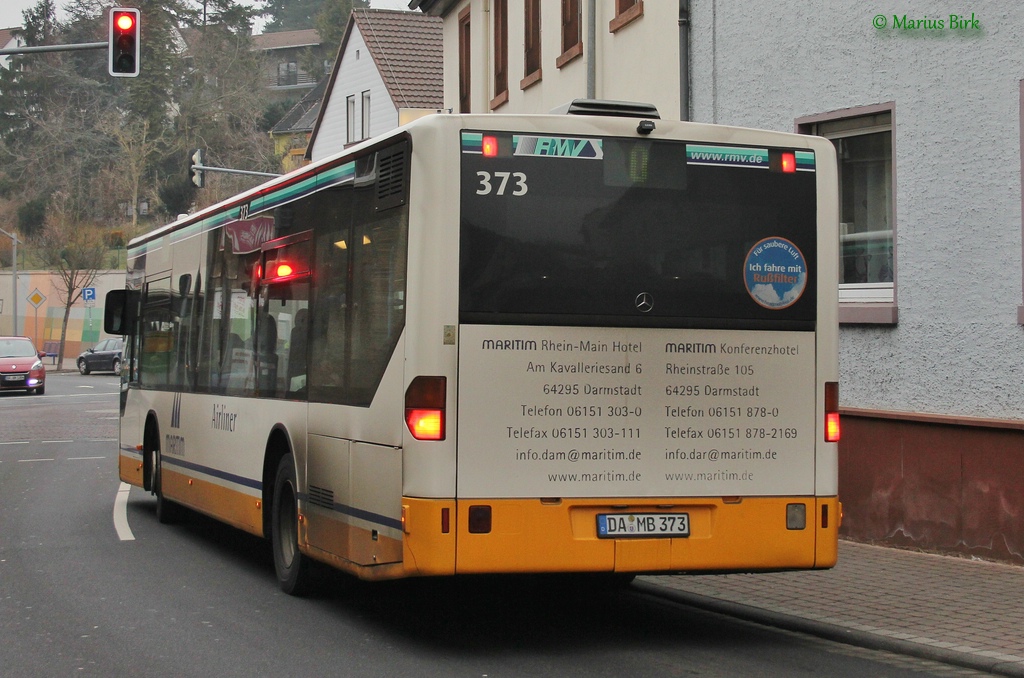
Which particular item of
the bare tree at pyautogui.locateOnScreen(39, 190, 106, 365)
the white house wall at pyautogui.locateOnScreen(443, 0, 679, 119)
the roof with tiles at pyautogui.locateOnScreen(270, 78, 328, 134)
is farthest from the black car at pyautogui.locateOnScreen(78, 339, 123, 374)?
the roof with tiles at pyautogui.locateOnScreen(270, 78, 328, 134)

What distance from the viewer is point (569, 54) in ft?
66.4

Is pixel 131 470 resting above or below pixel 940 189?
below

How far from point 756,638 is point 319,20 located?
379ft

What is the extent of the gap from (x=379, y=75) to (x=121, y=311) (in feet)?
92.3

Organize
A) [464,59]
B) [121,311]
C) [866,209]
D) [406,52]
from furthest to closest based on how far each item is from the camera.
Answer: [406,52] < [464,59] < [121,311] < [866,209]

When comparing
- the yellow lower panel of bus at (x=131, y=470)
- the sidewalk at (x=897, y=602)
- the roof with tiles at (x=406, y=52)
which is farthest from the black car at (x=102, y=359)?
the sidewalk at (x=897, y=602)

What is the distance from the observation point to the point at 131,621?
29.2 feet

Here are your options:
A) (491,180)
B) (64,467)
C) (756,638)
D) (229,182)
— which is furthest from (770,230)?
(229,182)

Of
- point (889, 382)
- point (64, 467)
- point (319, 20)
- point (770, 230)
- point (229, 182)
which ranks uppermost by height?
point (319, 20)

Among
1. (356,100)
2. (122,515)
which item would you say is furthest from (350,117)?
(122,515)

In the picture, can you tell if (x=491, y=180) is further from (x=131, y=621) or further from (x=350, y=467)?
(x=131, y=621)

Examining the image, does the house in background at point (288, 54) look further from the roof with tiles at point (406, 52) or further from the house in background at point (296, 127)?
the roof with tiles at point (406, 52)

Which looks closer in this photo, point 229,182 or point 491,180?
point 491,180

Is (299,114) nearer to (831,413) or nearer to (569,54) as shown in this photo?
(569,54)
